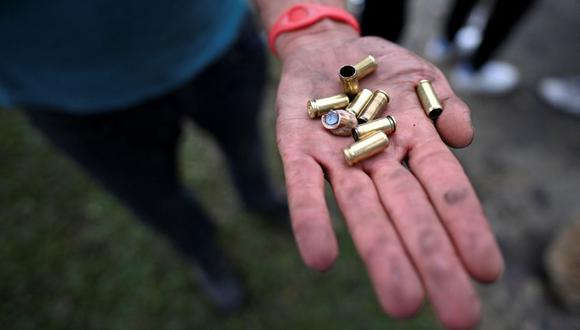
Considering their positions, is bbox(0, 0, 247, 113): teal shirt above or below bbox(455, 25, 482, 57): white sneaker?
above

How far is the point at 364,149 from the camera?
1979 millimetres

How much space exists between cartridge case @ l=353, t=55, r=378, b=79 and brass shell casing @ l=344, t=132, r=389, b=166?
44 cm

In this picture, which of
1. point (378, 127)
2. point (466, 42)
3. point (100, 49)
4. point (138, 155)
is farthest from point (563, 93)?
point (100, 49)

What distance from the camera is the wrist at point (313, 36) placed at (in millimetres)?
2480

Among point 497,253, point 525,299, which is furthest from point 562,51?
point 497,253

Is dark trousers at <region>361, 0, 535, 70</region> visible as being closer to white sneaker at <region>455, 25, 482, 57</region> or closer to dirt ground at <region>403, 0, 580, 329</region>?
white sneaker at <region>455, 25, 482, 57</region>

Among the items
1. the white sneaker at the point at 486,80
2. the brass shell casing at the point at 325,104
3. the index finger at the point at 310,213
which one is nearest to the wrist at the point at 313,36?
the brass shell casing at the point at 325,104

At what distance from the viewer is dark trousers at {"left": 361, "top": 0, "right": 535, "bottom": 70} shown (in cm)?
420

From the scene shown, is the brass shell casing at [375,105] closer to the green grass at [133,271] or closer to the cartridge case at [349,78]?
the cartridge case at [349,78]

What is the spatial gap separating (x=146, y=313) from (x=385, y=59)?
3.09m

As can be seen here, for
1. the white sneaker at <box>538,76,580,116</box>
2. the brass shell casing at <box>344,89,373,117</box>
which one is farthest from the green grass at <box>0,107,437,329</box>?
the white sneaker at <box>538,76,580,116</box>

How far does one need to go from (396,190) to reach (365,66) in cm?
78

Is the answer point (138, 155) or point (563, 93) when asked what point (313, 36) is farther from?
point (563, 93)

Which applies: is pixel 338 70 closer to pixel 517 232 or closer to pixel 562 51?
pixel 517 232
